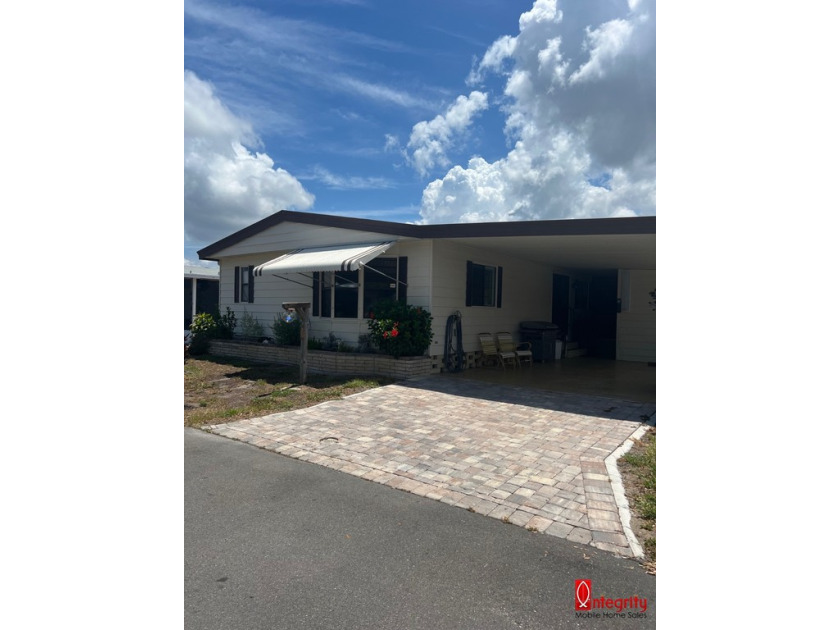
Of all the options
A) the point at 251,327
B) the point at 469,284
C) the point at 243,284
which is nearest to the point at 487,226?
the point at 469,284

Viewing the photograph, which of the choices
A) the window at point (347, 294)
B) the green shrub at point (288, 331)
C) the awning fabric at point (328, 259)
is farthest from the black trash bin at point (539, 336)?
the green shrub at point (288, 331)

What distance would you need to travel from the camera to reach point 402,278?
9891 mm

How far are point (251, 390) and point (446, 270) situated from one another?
4.58m

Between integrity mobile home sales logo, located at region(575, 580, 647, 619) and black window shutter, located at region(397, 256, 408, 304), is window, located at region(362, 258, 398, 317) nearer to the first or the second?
black window shutter, located at region(397, 256, 408, 304)

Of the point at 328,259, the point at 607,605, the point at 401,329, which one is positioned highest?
the point at 328,259

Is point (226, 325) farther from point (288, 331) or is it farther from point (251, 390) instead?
point (251, 390)

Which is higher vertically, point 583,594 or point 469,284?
point 469,284

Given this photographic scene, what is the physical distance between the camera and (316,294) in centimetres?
1144

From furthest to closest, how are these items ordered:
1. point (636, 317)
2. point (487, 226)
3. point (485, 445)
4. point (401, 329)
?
1. point (636, 317)
2. point (401, 329)
3. point (487, 226)
4. point (485, 445)

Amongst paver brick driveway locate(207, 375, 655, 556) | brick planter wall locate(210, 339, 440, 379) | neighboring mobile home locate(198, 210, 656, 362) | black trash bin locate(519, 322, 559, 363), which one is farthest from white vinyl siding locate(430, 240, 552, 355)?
paver brick driveway locate(207, 375, 655, 556)

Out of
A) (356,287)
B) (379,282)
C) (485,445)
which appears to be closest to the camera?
(485,445)

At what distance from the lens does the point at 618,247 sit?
949 centimetres

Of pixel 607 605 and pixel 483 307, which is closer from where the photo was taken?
pixel 607 605

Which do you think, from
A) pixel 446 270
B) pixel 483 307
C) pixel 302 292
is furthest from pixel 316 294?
pixel 483 307
